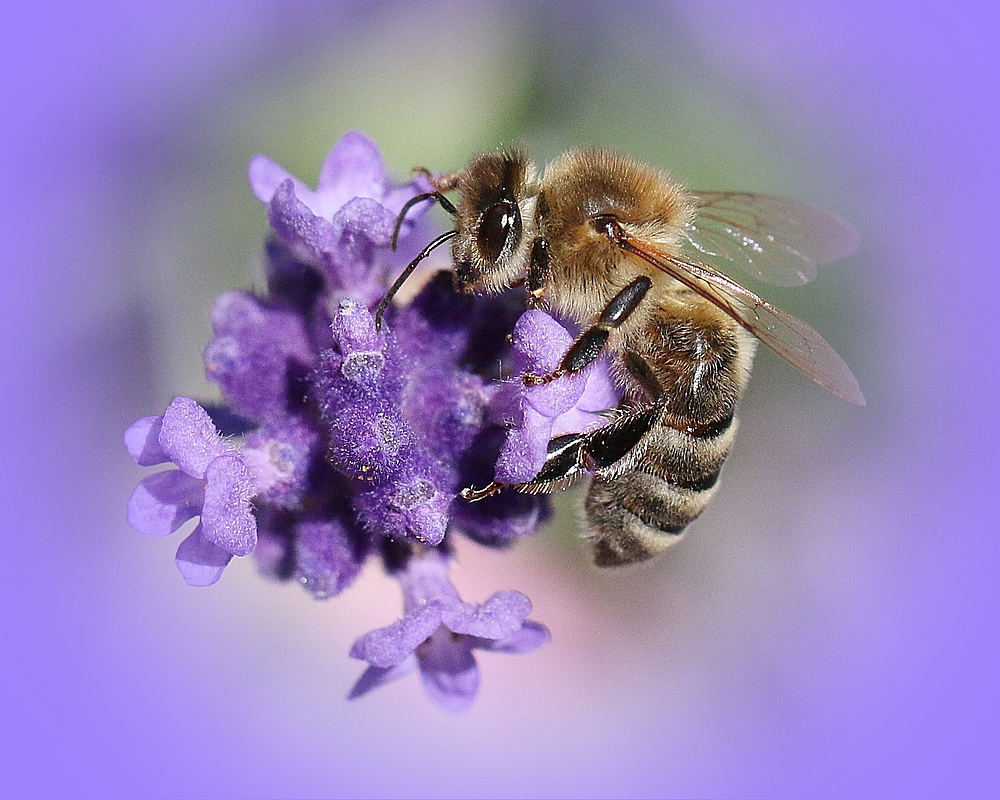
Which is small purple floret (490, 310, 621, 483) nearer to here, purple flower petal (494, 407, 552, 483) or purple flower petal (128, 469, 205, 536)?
purple flower petal (494, 407, 552, 483)

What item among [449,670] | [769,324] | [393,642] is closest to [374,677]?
[449,670]

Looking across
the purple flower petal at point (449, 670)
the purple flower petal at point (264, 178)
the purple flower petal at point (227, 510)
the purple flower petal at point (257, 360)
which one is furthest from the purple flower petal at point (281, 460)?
the purple flower petal at point (264, 178)

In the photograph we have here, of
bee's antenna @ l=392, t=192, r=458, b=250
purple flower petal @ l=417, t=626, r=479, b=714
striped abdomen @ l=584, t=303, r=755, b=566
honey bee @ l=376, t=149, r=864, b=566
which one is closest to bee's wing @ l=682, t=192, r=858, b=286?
honey bee @ l=376, t=149, r=864, b=566

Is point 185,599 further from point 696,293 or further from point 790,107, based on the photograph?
point 790,107

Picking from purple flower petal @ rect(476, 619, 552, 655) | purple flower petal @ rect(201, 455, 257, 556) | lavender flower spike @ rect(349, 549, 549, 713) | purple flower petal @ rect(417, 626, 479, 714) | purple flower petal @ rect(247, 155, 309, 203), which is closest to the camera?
purple flower petal @ rect(201, 455, 257, 556)

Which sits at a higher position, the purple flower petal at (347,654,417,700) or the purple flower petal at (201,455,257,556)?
the purple flower petal at (201,455,257,556)

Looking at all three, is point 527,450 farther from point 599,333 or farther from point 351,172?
point 351,172

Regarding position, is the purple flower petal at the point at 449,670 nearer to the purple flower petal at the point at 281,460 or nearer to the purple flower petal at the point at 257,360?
the purple flower petal at the point at 281,460
